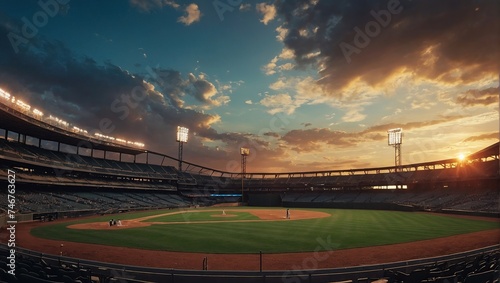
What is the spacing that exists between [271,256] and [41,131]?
51.2m

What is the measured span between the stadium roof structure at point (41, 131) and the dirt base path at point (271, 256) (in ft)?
81.6

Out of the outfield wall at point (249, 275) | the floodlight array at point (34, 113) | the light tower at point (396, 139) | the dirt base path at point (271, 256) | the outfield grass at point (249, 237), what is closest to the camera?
the outfield wall at point (249, 275)

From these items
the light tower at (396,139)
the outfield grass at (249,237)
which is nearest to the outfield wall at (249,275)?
the outfield grass at (249,237)

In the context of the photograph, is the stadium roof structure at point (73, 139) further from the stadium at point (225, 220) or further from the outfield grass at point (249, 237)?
the outfield grass at point (249, 237)

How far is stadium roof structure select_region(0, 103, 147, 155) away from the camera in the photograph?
4188 centimetres

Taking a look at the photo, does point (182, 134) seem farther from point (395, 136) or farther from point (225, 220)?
→ point (395, 136)

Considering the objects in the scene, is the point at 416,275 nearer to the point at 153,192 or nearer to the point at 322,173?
the point at 153,192

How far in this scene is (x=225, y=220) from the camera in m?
41.4

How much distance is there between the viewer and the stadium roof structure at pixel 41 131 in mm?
41884

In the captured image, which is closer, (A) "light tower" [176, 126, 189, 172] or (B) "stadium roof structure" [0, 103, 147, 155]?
(B) "stadium roof structure" [0, 103, 147, 155]

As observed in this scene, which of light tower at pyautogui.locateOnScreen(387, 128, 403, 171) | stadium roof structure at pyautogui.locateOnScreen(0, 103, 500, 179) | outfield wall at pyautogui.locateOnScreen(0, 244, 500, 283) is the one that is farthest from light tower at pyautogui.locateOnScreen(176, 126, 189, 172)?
outfield wall at pyautogui.locateOnScreen(0, 244, 500, 283)

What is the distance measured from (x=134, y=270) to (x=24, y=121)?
43.1 meters

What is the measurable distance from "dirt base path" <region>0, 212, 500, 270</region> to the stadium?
0.31 feet

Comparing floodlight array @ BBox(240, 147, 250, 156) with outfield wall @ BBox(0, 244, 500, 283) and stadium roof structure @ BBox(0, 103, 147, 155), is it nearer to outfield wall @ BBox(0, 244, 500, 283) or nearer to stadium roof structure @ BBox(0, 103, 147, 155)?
stadium roof structure @ BBox(0, 103, 147, 155)
